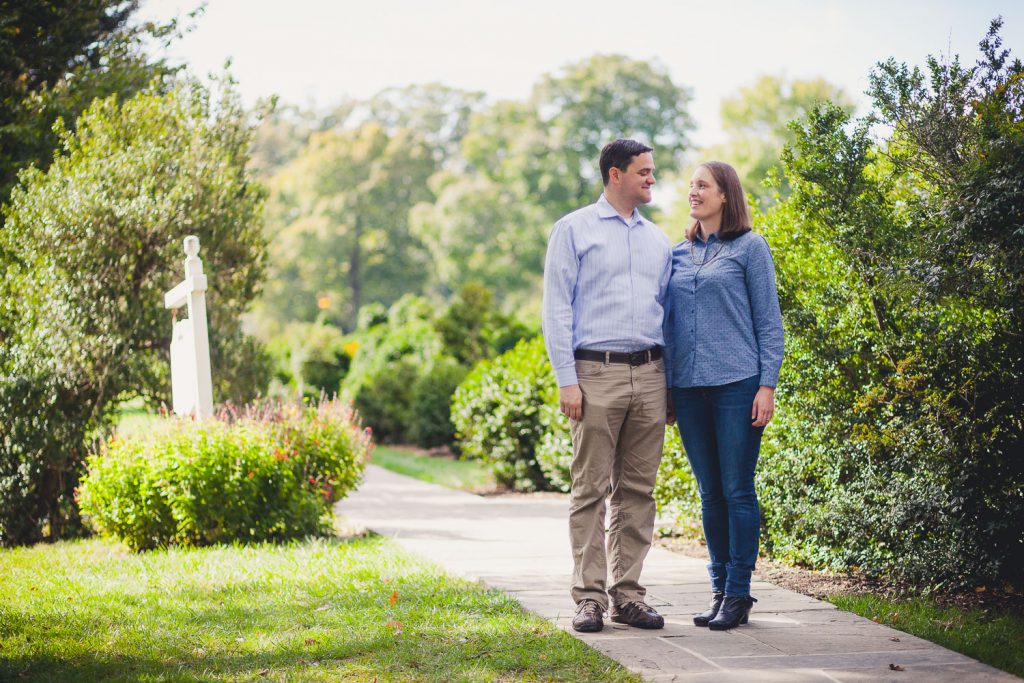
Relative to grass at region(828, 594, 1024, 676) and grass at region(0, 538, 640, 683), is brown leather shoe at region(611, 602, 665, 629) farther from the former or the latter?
grass at region(828, 594, 1024, 676)

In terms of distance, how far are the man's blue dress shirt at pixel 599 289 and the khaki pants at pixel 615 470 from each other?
0.13 m

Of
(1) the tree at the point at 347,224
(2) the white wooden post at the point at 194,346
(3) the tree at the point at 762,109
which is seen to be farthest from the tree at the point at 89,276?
(1) the tree at the point at 347,224

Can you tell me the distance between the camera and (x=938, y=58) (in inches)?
198

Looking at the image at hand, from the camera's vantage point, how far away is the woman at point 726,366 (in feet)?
14.1

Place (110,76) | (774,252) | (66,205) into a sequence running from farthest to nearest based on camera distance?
(110,76), (66,205), (774,252)

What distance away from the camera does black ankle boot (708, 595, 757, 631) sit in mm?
4344

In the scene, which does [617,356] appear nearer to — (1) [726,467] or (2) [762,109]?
(1) [726,467]

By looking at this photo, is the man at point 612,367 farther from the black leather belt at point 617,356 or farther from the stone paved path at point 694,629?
the stone paved path at point 694,629

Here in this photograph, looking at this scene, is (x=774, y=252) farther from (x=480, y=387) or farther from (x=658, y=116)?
(x=658, y=116)

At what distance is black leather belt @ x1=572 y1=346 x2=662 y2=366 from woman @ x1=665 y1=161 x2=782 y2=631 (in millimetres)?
142

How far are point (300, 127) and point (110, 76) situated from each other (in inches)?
2216

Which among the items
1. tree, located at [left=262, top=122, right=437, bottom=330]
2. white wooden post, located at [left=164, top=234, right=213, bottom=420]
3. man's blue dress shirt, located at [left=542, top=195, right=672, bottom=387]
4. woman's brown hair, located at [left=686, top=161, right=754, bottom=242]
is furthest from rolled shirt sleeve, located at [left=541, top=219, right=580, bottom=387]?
tree, located at [left=262, top=122, right=437, bottom=330]

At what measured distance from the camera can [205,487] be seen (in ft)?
22.8

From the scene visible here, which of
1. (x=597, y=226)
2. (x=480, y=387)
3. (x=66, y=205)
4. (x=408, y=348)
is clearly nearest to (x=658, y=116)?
(x=408, y=348)
